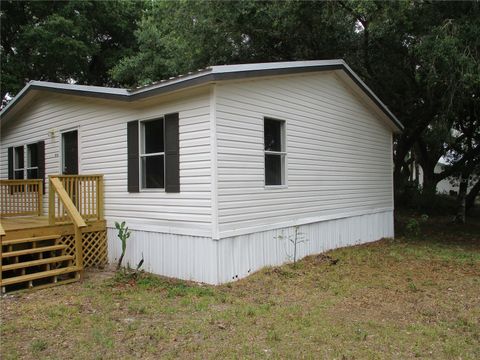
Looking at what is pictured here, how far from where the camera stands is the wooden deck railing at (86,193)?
26.5 ft

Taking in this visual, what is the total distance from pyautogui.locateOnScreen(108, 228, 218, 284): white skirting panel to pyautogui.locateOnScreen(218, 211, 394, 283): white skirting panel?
0.68 ft

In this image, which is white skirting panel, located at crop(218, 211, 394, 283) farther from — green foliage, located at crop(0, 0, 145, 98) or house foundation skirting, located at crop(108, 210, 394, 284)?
green foliage, located at crop(0, 0, 145, 98)

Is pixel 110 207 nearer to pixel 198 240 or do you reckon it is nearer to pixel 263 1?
pixel 198 240

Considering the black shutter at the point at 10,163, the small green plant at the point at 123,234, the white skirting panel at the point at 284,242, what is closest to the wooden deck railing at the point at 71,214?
the small green plant at the point at 123,234

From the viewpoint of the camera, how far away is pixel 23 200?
10352mm

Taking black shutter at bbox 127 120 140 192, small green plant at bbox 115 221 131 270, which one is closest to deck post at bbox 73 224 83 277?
small green plant at bbox 115 221 131 270

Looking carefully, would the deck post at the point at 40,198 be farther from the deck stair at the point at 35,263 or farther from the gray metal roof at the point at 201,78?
the deck stair at the point at 35,263

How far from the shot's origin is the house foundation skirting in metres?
6.79

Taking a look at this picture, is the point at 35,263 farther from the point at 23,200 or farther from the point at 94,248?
the point at 23,200

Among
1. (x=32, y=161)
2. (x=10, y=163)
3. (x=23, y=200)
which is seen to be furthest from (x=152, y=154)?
(x=10, y=163)

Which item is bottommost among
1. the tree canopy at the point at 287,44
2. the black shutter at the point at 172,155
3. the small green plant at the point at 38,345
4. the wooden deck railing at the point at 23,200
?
the small green plant at the point at 38,345

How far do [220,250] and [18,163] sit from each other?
7635 millimetres

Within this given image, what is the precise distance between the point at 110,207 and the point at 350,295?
16.1ft

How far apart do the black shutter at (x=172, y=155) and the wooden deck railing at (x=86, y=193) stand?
1950 mm
